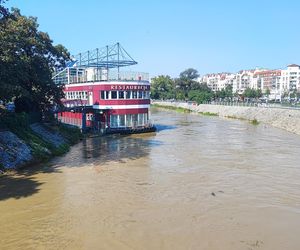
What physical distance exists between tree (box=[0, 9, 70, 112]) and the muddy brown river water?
6772 mm

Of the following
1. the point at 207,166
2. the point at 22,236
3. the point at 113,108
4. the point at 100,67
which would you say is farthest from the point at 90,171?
the point at 100,67

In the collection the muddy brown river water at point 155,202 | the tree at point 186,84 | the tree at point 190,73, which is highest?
the tree at point 190,73

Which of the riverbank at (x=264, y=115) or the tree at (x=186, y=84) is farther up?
the tree at (x=186, y=84)

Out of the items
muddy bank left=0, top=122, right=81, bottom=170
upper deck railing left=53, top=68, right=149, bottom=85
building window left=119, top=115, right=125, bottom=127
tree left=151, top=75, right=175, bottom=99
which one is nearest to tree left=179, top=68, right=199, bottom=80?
tree left=151, top=75, right=175, bottom=99

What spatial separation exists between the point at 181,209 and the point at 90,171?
9.49m

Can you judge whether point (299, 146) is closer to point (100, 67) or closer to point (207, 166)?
point (207, 166)

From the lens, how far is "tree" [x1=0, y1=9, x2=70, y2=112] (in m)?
26.0

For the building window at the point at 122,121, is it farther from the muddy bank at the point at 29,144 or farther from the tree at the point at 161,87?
the tree at the point at 161,87

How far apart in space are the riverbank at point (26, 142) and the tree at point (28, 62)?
87.6 inches

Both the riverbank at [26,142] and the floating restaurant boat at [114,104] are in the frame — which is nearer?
the riverbank at [26,142]

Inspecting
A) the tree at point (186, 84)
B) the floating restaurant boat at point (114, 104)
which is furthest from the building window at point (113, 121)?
the tree at point (186, 84)

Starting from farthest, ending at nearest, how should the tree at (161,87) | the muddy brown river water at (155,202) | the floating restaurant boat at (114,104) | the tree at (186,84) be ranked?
the tree at (161,87)
the tree at (186,84)
the floating restaurant boat at (114,104)
the muddy brown river water at (155,202)

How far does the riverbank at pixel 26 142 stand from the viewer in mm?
25391

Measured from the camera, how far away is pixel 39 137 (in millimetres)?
32188
